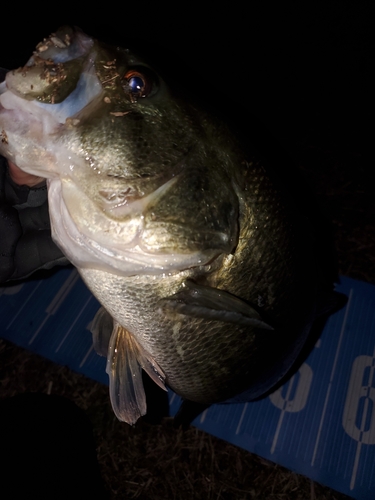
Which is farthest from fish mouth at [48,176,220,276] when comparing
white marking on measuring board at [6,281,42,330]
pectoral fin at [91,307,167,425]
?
white marking on measuring board at [6,281,42,330]

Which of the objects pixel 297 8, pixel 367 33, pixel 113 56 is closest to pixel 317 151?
pixel 367 33

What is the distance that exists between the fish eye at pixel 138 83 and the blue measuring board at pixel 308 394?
2.17 metres

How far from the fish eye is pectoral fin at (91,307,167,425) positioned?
36.0 inches

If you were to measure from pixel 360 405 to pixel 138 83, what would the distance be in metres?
2.49

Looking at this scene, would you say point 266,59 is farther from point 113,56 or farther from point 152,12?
point 113,56

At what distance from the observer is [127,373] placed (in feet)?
5.34

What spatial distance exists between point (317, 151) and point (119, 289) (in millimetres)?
3474

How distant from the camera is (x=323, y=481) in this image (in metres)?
2.44

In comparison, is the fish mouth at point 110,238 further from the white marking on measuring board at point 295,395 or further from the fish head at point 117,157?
the white marking on measuring board at point 295,395

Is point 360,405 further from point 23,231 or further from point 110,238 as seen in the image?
point 23,231

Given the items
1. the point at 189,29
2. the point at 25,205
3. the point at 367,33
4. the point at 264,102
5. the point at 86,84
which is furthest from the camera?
the point at 189,29

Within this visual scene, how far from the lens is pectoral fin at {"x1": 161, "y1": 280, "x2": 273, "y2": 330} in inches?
52.1

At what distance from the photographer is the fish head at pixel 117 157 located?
1214 mm

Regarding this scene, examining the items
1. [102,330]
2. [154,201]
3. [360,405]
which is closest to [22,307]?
[102,330]
